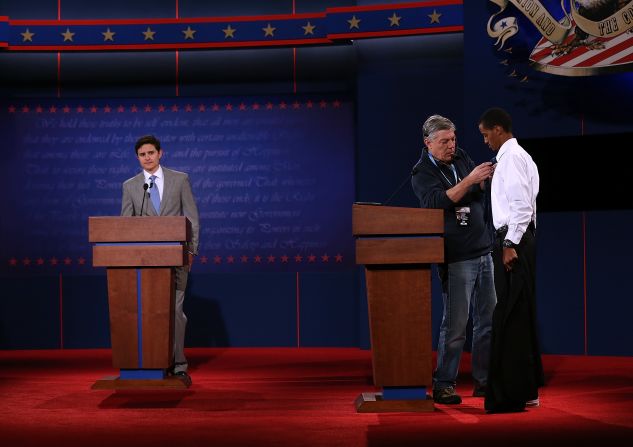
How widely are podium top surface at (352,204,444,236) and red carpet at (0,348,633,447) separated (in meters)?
0.93

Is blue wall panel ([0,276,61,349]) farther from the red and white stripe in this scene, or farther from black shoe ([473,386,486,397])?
the red and white stripe

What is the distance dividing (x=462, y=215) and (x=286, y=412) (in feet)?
4.66

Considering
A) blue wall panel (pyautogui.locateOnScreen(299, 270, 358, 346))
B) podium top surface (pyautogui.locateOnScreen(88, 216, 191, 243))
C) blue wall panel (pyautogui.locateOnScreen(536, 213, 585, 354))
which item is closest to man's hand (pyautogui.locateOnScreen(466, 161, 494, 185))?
podium top surface (pyautogui.locateOnScreen(88, 216, 191, 243))

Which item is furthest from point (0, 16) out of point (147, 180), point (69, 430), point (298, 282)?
point (69, 430)

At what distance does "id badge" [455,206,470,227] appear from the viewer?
4.83 metres

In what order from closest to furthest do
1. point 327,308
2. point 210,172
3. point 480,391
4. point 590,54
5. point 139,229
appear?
point 480,391 → point 139,229 → point 590,54 → point 327,308 → point 210,172

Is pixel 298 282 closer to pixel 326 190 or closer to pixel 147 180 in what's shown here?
pixel 326 190

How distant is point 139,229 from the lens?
543 centimetres

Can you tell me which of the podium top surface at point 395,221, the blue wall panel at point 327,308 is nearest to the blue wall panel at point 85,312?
the blue wall panel at point 327,308

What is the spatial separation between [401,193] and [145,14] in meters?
2.88

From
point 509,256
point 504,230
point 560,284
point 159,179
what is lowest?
point 560,284

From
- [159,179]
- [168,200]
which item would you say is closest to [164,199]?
[168,200]

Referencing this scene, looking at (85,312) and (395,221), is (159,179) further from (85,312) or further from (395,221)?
(85,312)

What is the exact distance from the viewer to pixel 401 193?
780 centimetres
